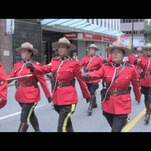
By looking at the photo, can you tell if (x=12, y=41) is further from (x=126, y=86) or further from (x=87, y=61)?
(x=126, y=86)

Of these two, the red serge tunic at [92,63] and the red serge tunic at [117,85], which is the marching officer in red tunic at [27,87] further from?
the red serge tunic at [92,63]

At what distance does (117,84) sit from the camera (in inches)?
167

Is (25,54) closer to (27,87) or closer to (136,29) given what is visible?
(27,87)

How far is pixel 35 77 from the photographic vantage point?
202 inches

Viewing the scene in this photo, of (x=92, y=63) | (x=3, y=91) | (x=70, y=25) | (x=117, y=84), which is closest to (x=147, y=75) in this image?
(x=92, y=63)

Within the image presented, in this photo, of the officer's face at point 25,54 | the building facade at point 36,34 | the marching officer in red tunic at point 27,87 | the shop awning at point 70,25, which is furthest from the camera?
the shop awning at point 70,25

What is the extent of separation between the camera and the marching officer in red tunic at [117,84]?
4.21m

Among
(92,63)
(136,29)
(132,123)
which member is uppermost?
(136,29)

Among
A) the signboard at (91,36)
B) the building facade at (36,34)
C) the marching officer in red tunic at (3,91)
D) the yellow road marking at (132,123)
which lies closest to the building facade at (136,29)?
the signboard at (91,36)

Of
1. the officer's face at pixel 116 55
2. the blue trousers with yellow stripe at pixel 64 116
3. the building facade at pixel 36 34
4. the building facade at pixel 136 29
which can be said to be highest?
the building facade at pixel 136 29

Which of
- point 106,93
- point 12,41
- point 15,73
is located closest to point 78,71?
point 106,93

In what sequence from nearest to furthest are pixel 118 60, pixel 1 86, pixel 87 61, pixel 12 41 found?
pixel 1 86 → pixel 118 60 → pixel 87 61 → pixel 12 41

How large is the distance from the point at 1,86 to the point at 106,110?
70.6 inches

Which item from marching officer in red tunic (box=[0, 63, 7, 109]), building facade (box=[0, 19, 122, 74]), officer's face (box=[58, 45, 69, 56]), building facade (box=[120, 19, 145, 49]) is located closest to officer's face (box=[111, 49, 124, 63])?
officer's face (box=[58, 45, 69, 56])
